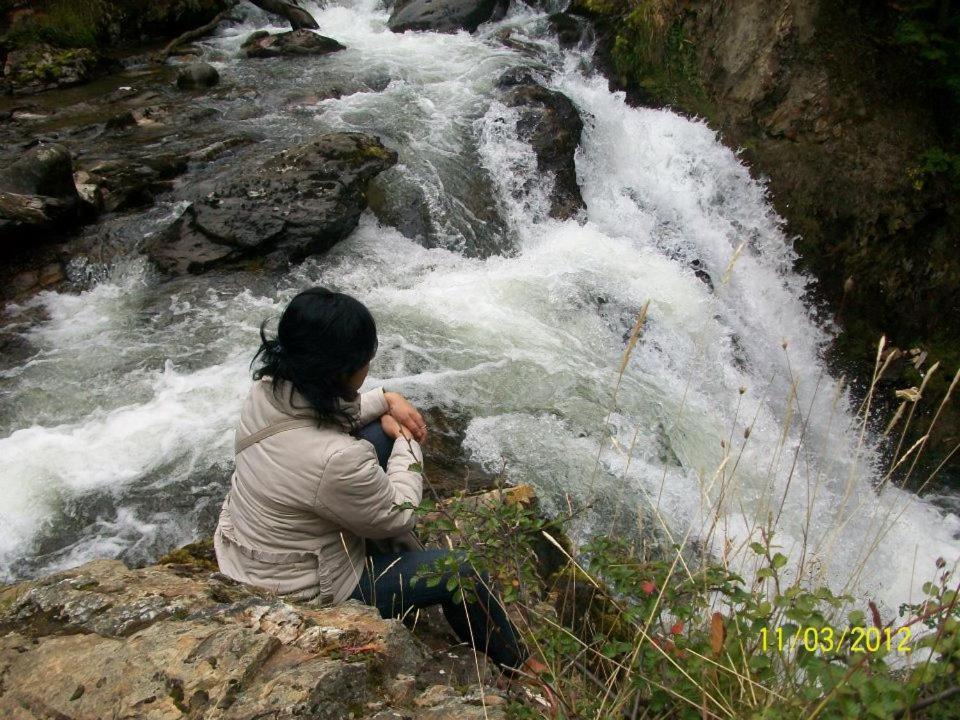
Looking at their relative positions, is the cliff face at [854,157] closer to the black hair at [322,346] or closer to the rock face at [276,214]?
the rock face at [276,214]

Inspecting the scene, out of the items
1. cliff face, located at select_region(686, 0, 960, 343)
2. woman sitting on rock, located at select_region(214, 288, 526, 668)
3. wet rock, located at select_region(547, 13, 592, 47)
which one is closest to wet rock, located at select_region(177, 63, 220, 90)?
wet rock, located at select_region(547, 13, 592, 47)

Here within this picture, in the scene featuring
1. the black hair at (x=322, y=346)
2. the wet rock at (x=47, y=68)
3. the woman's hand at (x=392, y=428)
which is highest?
the black hair at (x=322, y=346)

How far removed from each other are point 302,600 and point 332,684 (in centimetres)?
66

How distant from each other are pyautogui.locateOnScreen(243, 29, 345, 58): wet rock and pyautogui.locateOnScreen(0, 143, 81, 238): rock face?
16.7 feet

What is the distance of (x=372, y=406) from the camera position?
2830 millimetres

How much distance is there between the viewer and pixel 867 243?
7.43 metres

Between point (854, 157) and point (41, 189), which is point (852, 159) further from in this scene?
point (41, 189)

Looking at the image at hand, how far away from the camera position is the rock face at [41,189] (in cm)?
589

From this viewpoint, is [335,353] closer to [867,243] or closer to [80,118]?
[867,243]

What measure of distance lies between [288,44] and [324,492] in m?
10.2

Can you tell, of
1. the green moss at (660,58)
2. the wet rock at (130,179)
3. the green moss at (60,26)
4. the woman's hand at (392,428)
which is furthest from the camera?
the green moss at (60,26)
